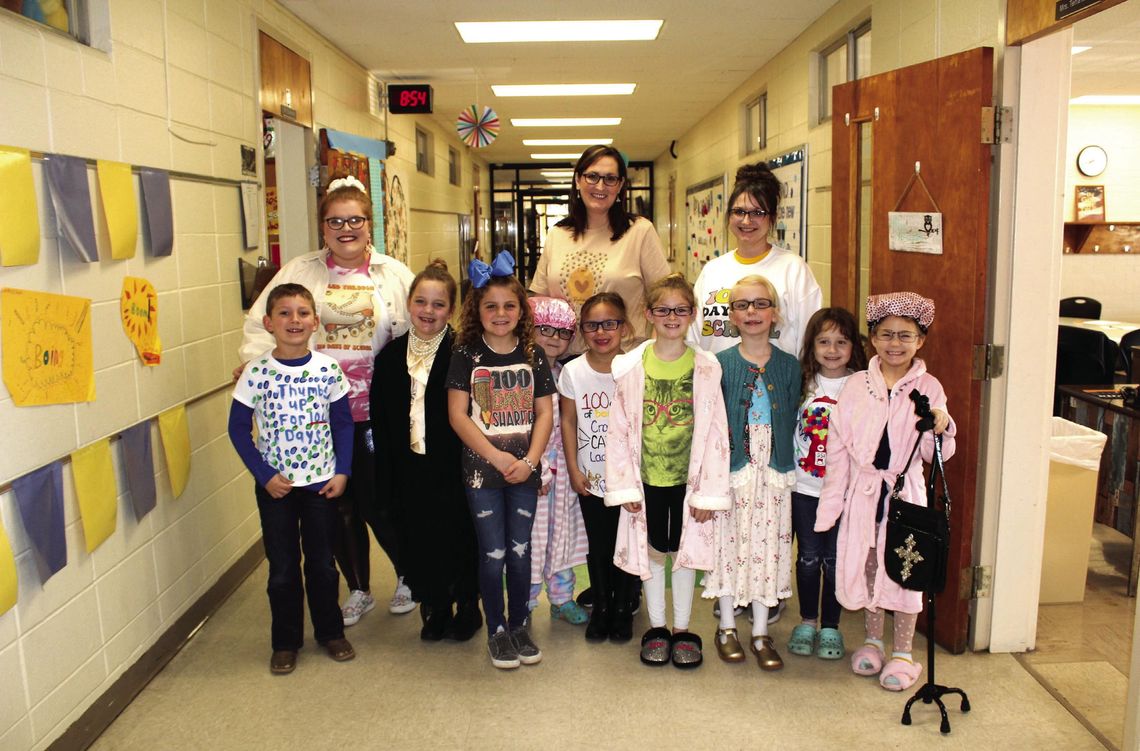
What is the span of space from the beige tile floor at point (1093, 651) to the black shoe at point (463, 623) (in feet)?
5.95

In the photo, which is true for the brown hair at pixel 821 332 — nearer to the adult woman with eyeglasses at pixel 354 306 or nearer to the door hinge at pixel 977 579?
the door hinge at pixel 977 579

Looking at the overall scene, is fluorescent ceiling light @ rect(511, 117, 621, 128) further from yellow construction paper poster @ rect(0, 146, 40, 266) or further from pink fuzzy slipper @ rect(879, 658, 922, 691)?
pink fuzzy slipper @ rect(879, 658, 922, 691)

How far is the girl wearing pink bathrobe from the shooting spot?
2.52 meters

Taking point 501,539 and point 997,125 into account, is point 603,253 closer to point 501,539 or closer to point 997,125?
point 501,539


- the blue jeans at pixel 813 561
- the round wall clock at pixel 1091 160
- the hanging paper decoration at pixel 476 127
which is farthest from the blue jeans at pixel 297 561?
the round wall clock at pixel 1091 160

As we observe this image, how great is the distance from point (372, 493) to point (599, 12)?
311cm

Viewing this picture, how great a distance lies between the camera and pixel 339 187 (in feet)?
9.58

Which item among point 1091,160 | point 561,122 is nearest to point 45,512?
point 561,122

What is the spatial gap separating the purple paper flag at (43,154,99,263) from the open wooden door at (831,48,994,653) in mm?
2525

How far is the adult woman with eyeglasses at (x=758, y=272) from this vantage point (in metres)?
2.87

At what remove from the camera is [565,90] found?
744 cm

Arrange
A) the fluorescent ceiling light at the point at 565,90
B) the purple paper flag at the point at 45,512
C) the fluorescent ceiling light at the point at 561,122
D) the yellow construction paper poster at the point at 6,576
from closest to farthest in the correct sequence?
the yellow construction paper poster at the point at 6,576
the purple paper flag at the point at 45,512
the fluorescent ceiling light at the point at 565,90
the fluorescent ceiling light at the point at 561,122

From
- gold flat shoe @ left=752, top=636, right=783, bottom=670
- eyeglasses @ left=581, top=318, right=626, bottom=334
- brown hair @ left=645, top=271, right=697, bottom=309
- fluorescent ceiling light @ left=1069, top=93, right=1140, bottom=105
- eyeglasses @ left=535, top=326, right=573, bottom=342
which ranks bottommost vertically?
gold flat shoe @ left=752, top=636, right=783, bottom=670

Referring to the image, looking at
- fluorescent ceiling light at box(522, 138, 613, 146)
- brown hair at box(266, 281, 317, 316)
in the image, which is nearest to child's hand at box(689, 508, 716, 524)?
brown hair at box(266, 281, 317, 316)
